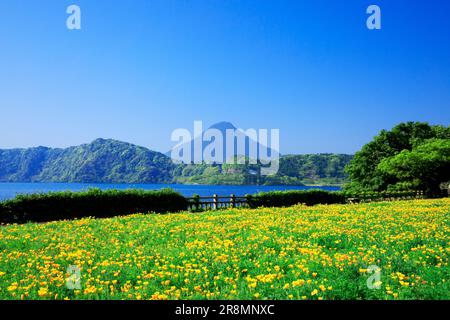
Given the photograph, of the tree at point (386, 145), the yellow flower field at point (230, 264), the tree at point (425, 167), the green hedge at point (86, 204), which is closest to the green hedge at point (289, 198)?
the green hedge at point (86, 204)

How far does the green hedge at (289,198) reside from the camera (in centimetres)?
3288

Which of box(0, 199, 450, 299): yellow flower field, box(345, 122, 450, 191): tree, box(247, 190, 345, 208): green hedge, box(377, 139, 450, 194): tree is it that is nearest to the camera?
box(0, 199, 450, 299): yellow flower field

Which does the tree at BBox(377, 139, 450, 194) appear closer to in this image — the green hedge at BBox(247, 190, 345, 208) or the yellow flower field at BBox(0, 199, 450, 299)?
the green hedge at BBox(247, 190, 345, 208)

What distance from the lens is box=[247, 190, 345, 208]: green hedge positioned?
32875 millimetres

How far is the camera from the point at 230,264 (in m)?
8.86

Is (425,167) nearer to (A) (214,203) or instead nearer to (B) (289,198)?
(B) (289,198)

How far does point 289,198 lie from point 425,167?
27.9 metres

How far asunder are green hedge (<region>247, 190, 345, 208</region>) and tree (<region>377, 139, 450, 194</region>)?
787 inches

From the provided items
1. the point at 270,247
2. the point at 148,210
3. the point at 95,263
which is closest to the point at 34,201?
the point at 148,210

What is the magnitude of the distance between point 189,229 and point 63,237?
4.54 metres

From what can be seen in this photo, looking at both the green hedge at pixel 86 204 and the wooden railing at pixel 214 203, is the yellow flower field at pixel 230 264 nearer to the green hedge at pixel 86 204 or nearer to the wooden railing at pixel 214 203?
the green hedge at pixel 86 204

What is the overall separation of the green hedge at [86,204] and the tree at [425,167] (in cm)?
3787

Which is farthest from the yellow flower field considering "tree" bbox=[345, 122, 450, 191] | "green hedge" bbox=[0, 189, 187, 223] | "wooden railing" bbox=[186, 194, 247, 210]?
"tree" bbox=[345, 122, 450, 191]

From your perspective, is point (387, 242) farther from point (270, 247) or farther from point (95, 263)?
Answer: point (95, 263)
